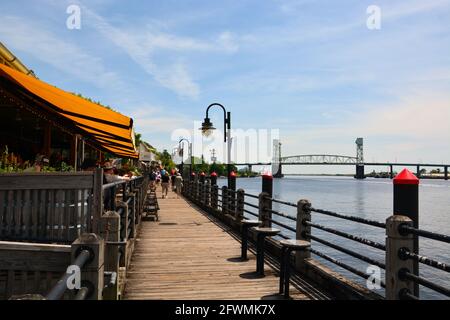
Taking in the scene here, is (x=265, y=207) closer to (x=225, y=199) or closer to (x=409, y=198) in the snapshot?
(x=225, y=199)

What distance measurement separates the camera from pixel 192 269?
25.4 ft

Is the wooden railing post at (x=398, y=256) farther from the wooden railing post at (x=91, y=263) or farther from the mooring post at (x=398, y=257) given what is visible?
the wooden railing post at (x=91, y=263)

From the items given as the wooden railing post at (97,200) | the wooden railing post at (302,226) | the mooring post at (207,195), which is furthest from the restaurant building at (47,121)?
the mooring post at (207,195)

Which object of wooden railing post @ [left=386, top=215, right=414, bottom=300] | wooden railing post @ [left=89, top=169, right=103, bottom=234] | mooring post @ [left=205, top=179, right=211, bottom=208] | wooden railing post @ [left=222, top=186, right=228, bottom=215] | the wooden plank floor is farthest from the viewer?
mooring post @ [left=205, top=179, right=211, bottom=208]

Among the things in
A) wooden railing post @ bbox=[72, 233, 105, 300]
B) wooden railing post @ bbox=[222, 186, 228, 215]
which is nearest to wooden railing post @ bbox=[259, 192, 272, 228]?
wooden railing post @ bbox=[222, 186, 228, 215]

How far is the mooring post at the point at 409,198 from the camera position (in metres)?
4.48

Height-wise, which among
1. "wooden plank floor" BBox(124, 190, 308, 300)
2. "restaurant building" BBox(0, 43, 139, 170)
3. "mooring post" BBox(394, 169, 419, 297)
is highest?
"restaurant building" BBox(0, 43, 139, 170)

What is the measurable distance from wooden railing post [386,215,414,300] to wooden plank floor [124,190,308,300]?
73.3 inches

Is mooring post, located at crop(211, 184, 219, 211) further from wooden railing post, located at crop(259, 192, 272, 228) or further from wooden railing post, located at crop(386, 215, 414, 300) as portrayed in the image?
wooden railing post, located at crop(386, 215, 414, 300)

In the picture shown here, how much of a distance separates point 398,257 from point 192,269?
4.25 metres

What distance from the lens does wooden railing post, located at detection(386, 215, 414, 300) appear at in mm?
4434

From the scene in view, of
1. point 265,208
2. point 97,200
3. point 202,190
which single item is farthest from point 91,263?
point 202,190

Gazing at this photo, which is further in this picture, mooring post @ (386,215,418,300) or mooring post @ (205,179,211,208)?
mooring post @ (205,179,211,208)

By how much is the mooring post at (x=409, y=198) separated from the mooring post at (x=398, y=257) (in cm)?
8
